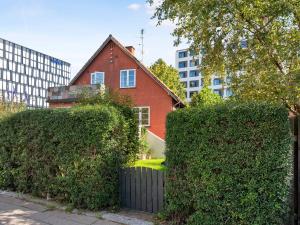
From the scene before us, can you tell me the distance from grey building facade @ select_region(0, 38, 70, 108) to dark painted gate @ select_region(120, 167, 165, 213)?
78.9 meters

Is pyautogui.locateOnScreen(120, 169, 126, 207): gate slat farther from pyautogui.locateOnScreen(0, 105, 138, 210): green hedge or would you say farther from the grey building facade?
the grey building facade

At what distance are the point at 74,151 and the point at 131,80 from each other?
724 inches

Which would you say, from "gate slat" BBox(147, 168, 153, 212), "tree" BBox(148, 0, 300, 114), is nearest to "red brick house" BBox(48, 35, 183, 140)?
"tree" BBox(148, 0, 300, 114)

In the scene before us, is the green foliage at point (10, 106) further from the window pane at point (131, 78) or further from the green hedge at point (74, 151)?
the window pane at point (131, 78)

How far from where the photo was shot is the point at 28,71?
94188mm

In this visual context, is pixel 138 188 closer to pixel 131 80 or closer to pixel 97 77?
pixel 131 80

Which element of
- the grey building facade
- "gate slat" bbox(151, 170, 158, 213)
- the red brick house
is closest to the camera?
"gate slat" bbox(151, 170, 158, 213)

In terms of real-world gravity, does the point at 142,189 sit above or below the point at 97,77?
below

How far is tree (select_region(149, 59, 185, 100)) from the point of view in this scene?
120ft

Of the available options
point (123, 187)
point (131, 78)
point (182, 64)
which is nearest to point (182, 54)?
point (182, 64)

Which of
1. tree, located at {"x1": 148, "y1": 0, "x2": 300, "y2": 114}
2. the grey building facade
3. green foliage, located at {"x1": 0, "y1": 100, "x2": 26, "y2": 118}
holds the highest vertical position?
the grey building facade

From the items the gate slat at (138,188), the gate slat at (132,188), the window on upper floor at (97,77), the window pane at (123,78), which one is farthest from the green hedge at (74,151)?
the window on upper floor at (97,77)

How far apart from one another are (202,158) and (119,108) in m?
2.80

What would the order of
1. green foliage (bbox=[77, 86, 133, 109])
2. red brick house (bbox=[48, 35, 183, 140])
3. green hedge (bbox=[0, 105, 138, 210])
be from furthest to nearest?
red brick house (bbox=[48, 35, 183, 140])
green foliage (bbox=[77, 86, 133, 109])
green hedge (bbox=[0, 105, 138, 210])
